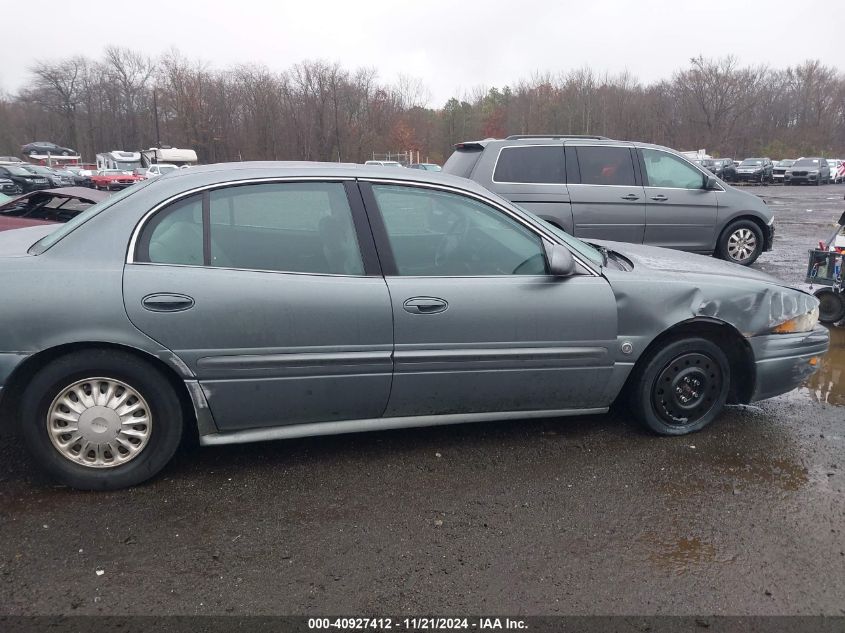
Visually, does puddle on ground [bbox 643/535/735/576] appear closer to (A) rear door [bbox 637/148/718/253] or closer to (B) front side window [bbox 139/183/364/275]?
(B) front side window [bbox 139/183/364/275]

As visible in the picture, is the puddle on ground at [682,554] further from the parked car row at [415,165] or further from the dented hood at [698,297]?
the parked car row at [415,165]

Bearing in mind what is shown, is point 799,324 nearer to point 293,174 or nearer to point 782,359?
point 782,359

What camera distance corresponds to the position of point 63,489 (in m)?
3.15

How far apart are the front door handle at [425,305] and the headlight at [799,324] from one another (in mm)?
2078

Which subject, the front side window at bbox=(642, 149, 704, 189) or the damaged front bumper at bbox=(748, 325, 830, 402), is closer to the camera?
the damaged front bumper at bbox=(748, 325, 830, 402)

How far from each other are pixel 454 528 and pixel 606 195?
6.48 meters

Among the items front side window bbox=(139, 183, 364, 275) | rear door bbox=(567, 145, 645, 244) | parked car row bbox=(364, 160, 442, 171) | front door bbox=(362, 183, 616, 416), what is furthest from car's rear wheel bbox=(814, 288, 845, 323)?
front side window bbox=(139, 183, 364, 275)

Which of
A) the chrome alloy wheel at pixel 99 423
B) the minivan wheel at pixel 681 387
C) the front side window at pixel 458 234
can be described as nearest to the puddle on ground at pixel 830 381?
the minivan wheel at pixel 681 387

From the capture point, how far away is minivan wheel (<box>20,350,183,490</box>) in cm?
297

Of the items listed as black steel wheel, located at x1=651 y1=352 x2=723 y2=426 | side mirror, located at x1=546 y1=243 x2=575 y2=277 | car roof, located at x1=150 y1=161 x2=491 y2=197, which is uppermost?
car roof, located at x1=150 y1=161 x2=491 y2=197

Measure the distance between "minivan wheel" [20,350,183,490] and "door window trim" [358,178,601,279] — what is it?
1264mm

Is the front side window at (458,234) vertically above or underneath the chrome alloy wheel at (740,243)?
above

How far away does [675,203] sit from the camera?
863 centimetres

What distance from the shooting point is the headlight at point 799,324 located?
3.85m
